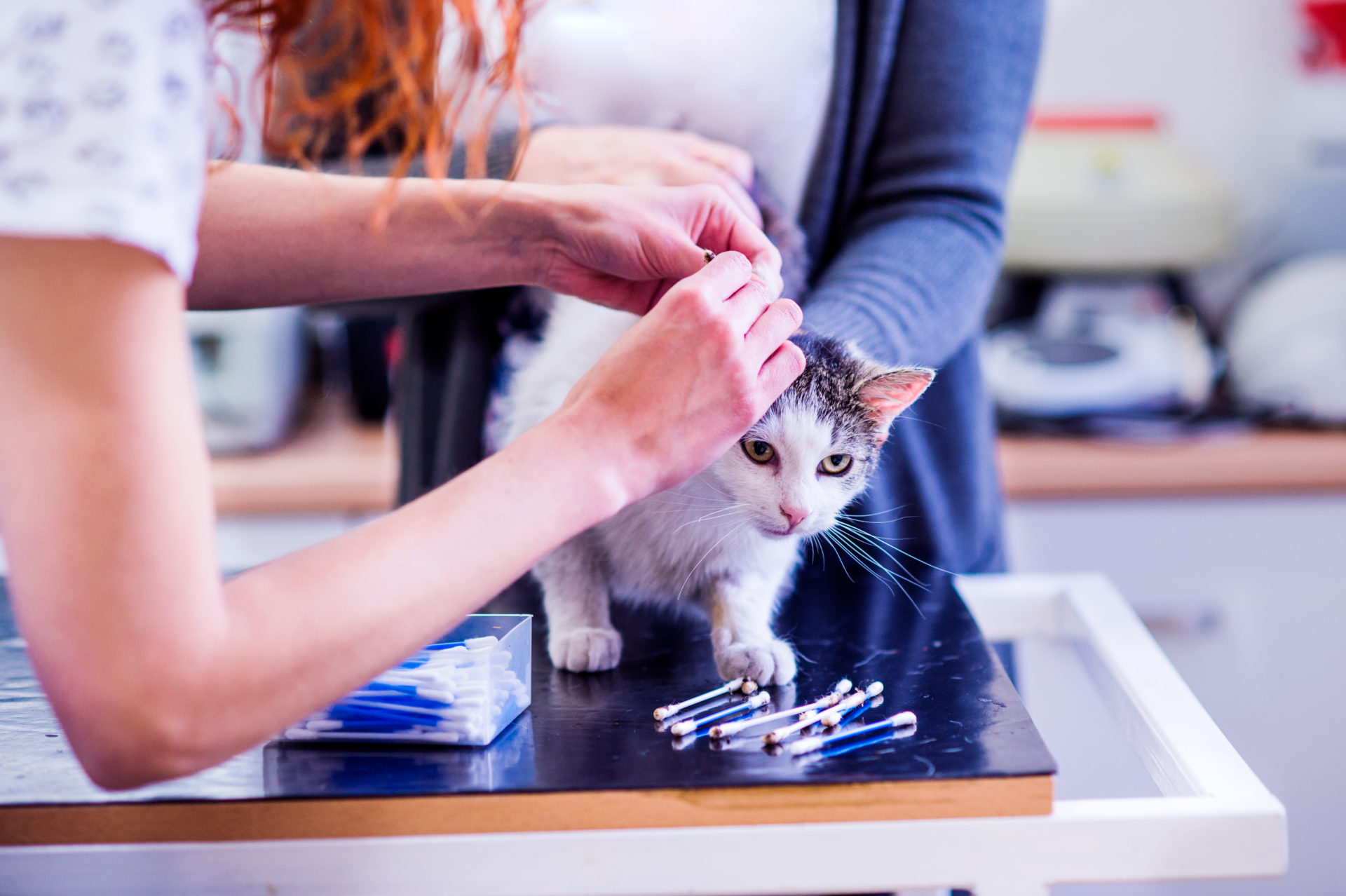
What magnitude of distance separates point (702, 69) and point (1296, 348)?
113 cm

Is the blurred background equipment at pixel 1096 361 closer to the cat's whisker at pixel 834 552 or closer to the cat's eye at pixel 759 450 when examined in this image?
the cat's whisker at pixel 834 552

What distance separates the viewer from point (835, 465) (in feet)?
2.48

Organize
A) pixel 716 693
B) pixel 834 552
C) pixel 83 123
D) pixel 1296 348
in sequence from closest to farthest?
pixel 83 123
pixel 716 693
pixel 834 552
pixel 1296 348

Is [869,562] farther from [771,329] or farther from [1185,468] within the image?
[1185,468]

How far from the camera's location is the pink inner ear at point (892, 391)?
0.71m

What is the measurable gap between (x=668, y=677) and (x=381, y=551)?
251mm

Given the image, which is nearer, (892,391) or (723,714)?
(723,714)

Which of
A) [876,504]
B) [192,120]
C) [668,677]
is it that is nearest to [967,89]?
[876,504]

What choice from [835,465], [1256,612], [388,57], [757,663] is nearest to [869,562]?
[835,465]

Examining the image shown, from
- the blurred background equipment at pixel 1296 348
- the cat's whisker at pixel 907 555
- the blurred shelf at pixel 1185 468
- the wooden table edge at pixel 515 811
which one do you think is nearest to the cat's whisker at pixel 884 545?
the cat's whisker at pixel 907 555

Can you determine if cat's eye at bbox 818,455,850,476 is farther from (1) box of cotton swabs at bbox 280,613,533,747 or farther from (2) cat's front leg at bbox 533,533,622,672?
(1) box of cotton swabs at bbox 280,613,533,747

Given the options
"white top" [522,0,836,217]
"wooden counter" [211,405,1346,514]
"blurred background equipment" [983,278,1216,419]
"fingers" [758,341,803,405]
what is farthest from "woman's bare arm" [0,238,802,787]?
"blurred background equipment" [983,278,1216,419]

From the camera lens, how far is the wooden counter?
1.43 metres

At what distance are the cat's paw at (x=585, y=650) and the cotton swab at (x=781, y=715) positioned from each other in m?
0.12
